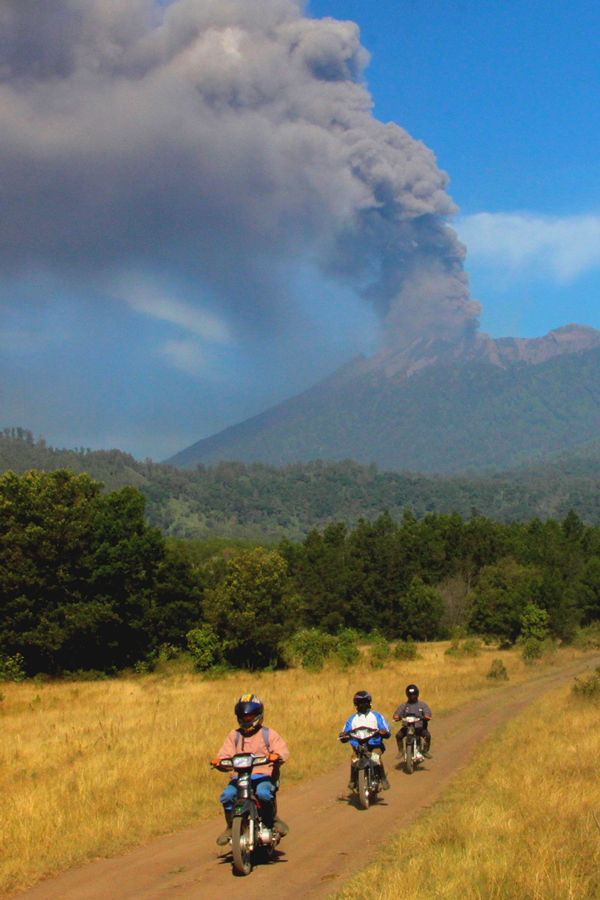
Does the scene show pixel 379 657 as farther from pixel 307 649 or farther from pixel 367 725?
pixel 367 725

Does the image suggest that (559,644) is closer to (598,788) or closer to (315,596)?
(315,596)

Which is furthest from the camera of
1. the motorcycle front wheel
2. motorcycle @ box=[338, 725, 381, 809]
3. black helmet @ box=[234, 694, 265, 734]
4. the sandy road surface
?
the motorcycle front wheel

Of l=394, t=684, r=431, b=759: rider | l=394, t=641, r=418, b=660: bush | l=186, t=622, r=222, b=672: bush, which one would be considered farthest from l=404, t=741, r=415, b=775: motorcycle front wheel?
l=394, t=641, r=418, b=660: bush

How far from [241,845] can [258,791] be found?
0.61m

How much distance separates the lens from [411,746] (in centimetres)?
1428

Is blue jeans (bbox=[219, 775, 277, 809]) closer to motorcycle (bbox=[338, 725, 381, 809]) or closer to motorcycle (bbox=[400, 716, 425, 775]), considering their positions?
motorcycle (bbox=[338, 725, 381, 809])

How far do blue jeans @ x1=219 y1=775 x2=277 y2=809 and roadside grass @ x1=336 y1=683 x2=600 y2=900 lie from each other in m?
1.33

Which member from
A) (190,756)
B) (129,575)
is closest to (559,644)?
(129,575)

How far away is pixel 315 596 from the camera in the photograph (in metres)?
83.1

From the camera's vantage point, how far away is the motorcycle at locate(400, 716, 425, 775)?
46.8 feet

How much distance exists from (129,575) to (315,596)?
142 feet

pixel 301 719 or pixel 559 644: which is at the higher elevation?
pixel 301 719

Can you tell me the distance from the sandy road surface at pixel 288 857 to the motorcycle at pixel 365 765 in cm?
22

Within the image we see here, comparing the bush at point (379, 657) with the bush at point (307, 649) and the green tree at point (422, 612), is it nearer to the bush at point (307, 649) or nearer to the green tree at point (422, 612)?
the bush at point (307, 649)
